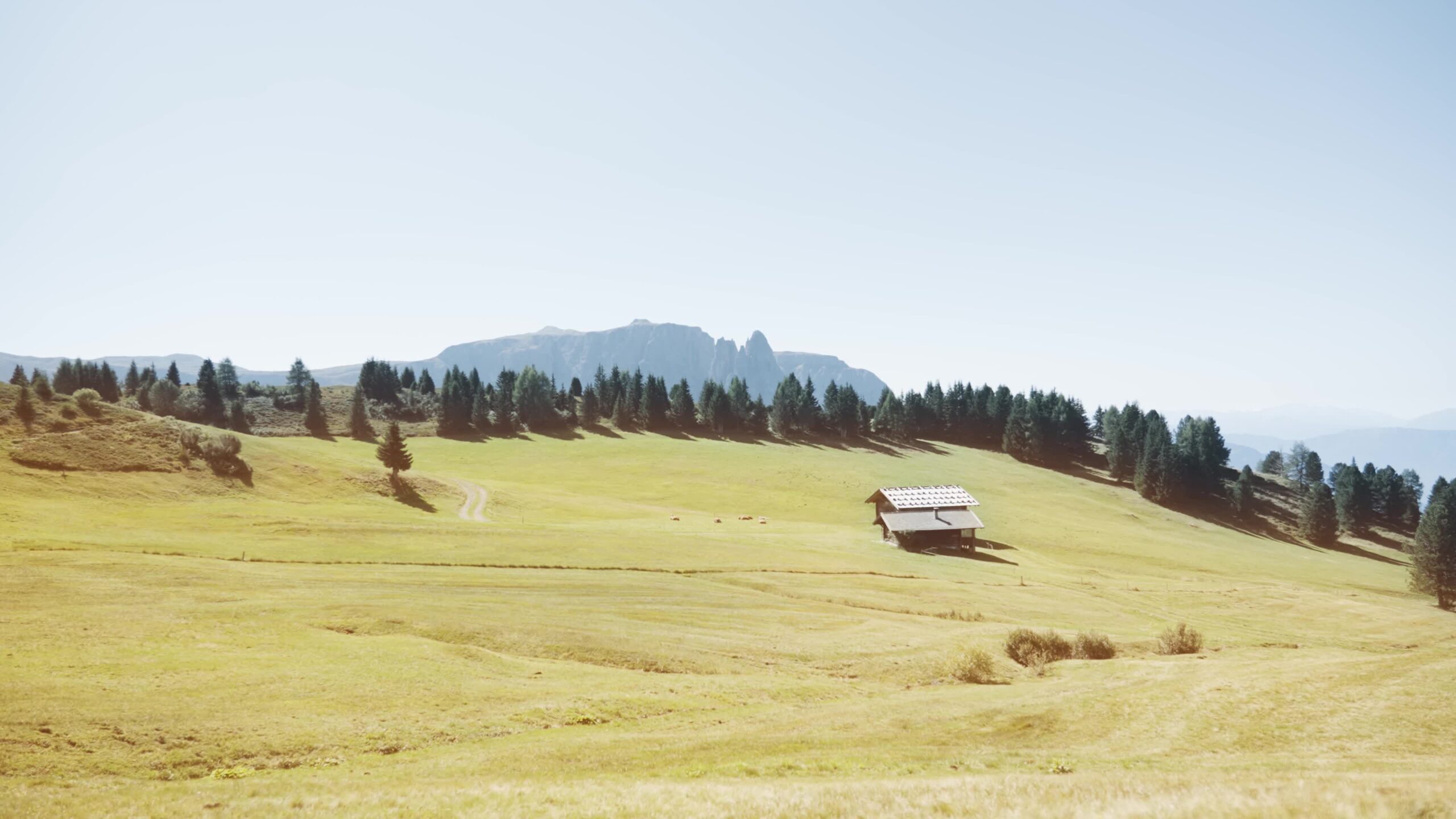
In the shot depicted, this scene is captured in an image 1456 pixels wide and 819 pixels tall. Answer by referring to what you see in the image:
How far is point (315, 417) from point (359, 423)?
11474 mm

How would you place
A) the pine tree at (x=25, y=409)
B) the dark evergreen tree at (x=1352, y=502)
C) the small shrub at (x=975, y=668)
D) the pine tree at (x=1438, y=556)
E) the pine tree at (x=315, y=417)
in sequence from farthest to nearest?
the pine tree at (x=315, y=417)
the dark evergreen tree at (x=1352, y=502)
the pine tree at (x=1438, y=556)
the pine tree at (x=25, y=409)
the small shrub at (x=975, y=668)

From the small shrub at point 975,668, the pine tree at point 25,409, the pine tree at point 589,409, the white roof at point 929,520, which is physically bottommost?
the small shrub at point 975,668

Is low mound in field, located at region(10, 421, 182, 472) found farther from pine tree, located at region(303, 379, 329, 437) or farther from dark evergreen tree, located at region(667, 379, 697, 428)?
dark evergreen tree, located at region(667, 379, 697, 428)

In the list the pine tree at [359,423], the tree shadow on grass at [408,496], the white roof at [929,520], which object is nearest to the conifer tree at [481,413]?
the pine tree at [359,423]

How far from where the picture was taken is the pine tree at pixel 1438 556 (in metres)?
77.6

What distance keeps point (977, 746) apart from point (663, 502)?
8063 cm

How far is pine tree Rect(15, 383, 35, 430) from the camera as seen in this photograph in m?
68.7

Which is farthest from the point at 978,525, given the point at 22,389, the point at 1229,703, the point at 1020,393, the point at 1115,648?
the point at 1020,393

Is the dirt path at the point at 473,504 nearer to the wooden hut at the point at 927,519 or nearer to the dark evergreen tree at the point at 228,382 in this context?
the wooden hut at the point at 927,519

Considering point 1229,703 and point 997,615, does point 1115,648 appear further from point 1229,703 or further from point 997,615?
point 1229,703

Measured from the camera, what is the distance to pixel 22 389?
71125 millimetres

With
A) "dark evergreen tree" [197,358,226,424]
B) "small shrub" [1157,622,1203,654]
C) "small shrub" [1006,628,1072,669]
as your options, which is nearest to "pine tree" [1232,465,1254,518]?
"small shrub" [1157,622,1203,654]

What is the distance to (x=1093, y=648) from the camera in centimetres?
3844

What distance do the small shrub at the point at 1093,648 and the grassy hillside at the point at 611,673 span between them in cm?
110
